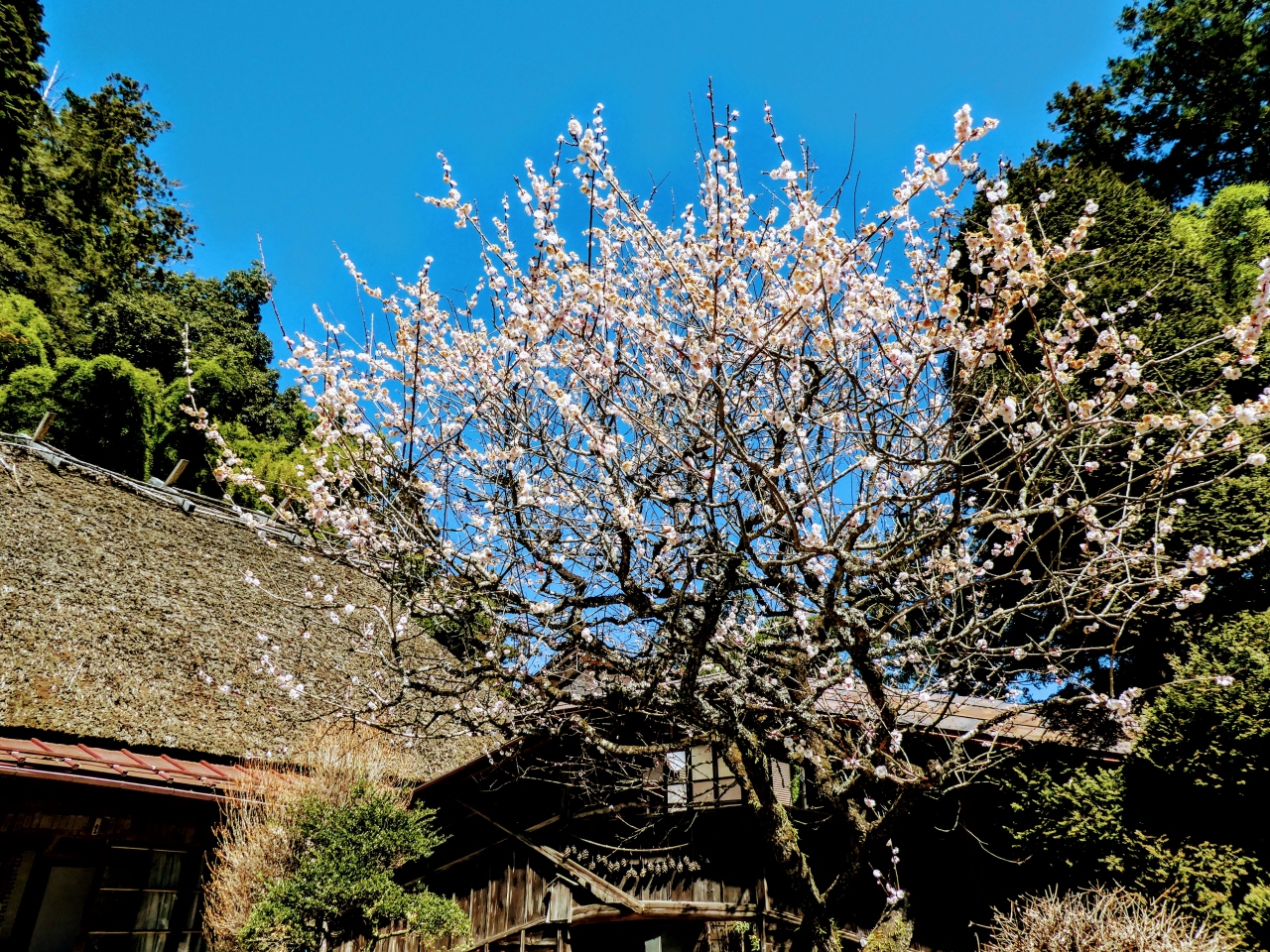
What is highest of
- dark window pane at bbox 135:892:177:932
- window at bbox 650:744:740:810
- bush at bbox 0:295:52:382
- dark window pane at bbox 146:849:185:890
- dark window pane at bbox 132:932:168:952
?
bush at bbox 0:295:52:382

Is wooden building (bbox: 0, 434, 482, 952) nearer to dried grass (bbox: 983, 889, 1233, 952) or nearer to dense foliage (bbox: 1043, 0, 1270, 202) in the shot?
dried grass (bbox: 983, 889, 1233, 952)

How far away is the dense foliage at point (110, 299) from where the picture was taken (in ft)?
52.9

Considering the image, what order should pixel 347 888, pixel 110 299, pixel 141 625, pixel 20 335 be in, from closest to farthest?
pixel 347 888
pixel 141 625
pixel 20 335
pixel 110 299

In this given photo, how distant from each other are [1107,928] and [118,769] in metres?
7.72

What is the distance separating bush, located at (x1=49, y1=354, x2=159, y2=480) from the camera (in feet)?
52.6

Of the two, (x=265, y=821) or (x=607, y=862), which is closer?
(x=265, y=821)

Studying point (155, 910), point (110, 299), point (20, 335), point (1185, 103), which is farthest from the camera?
point (110, 299)

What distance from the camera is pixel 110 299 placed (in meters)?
22.1

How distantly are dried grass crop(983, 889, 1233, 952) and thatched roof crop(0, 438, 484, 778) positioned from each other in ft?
18.4

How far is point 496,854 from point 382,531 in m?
4.70

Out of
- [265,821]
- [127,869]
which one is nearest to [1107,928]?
[265,821]

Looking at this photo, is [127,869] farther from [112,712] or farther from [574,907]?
[574,907]

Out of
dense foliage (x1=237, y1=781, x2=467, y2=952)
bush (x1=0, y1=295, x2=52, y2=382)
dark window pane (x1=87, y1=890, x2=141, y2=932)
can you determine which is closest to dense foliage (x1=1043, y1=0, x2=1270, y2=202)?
dense foliage (x1=237, y1=781, x2=467, y2=952)

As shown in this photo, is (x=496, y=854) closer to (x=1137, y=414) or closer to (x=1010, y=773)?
(x=1010, y=773)
